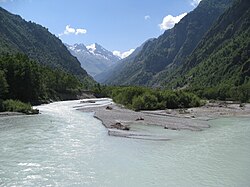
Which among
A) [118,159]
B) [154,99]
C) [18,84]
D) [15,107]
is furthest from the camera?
[154,99]

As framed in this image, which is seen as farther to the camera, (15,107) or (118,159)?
(15,107)

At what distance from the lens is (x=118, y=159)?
3491 cm

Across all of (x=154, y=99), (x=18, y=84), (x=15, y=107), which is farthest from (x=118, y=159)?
(x=18, y=84)

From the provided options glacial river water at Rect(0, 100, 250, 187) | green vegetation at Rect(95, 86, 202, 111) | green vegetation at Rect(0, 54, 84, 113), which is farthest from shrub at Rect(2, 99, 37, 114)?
green vegetation at Rect(95, 86, 202, 111)

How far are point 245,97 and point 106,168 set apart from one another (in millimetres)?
125589

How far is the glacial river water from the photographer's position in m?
27.6

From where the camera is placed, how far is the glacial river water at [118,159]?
27.6 m

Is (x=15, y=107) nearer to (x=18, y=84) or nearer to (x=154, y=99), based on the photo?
(x=18, y=84)

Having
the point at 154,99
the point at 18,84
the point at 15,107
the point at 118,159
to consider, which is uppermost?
the point at 18,84

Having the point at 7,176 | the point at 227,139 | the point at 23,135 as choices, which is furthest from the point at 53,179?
the point at 227,139

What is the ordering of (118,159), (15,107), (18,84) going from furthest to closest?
(18,84)
(15,107)
(118,159)

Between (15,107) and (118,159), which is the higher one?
(15,107)

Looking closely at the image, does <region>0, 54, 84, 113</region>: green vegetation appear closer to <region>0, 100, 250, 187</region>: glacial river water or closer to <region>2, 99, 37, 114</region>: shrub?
<region>2, 99, 37, 114</region>: shrub

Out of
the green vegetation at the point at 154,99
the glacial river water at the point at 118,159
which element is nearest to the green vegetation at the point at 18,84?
the green vegetation at the point at 154,99
